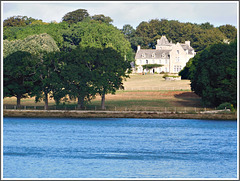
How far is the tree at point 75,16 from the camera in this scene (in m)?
191

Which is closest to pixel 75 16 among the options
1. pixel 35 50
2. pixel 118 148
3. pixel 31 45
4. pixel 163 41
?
pixel 163 41

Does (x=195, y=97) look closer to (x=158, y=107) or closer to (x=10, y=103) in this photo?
(x=158, y=107)

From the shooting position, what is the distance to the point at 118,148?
61.6 meters

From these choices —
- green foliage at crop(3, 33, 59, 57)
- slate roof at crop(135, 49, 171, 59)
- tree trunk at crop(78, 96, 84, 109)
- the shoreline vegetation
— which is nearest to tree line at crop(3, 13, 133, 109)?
tree trunk at crop(78, 96, 84, 109)

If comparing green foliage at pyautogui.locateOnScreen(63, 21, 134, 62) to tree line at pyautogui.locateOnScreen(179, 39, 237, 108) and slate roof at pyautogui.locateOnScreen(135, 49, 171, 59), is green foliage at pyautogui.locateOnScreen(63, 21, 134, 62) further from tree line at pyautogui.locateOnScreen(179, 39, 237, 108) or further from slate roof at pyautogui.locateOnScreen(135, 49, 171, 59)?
tree line at pyautogui.locateOnScreen(179, 39, 237, 108)

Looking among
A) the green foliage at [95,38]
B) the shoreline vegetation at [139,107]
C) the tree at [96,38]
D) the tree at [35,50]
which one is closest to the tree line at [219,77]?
the shoreline vegetation at [139,107]

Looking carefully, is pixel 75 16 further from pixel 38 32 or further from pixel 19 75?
pixel 19 75

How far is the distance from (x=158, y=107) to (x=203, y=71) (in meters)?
9.04

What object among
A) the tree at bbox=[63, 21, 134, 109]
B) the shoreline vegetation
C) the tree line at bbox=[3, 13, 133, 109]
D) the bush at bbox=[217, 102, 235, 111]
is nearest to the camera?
the bush at bbox=[217, 102, 235, 111]

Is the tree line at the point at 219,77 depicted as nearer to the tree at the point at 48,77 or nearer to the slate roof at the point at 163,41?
the tree at the point at 48,77

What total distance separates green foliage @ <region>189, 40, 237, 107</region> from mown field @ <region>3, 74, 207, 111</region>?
11.6 ft

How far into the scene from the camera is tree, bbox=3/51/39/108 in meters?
91.6

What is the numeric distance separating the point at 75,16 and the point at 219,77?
105 metres

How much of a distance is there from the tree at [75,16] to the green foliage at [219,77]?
98.2m
